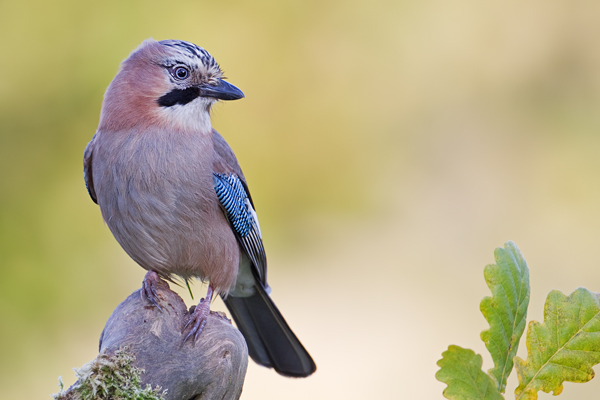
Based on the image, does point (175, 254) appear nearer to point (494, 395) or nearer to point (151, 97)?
point (151, 97)

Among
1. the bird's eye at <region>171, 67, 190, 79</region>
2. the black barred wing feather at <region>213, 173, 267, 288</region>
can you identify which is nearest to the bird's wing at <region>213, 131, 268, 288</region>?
the black barred wing feather at <region>213, 173, 267, 288</region>

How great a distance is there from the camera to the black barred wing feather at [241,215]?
379 cm

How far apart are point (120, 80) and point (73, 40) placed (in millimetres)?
3025

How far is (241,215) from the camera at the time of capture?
13.0 ft

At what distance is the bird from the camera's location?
3.46 m

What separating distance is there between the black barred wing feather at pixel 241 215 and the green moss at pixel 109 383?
1.42 meters

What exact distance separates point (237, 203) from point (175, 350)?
1.32m

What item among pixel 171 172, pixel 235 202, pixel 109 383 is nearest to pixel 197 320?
pixel 109 383

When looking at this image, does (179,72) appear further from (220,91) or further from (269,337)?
(269,337)

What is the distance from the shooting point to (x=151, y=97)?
3658 mm

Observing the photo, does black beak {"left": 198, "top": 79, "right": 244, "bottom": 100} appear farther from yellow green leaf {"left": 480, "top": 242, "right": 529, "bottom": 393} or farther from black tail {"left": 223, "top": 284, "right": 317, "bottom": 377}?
yellow green leaf {"left": 480, "top": 242, "right": 529, "bottom": 393}

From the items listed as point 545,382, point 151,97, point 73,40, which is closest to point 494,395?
point 545,382

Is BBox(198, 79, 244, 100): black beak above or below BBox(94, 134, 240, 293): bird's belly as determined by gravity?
above

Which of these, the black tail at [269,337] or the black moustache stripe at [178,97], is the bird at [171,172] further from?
the black tail at [269,337]
